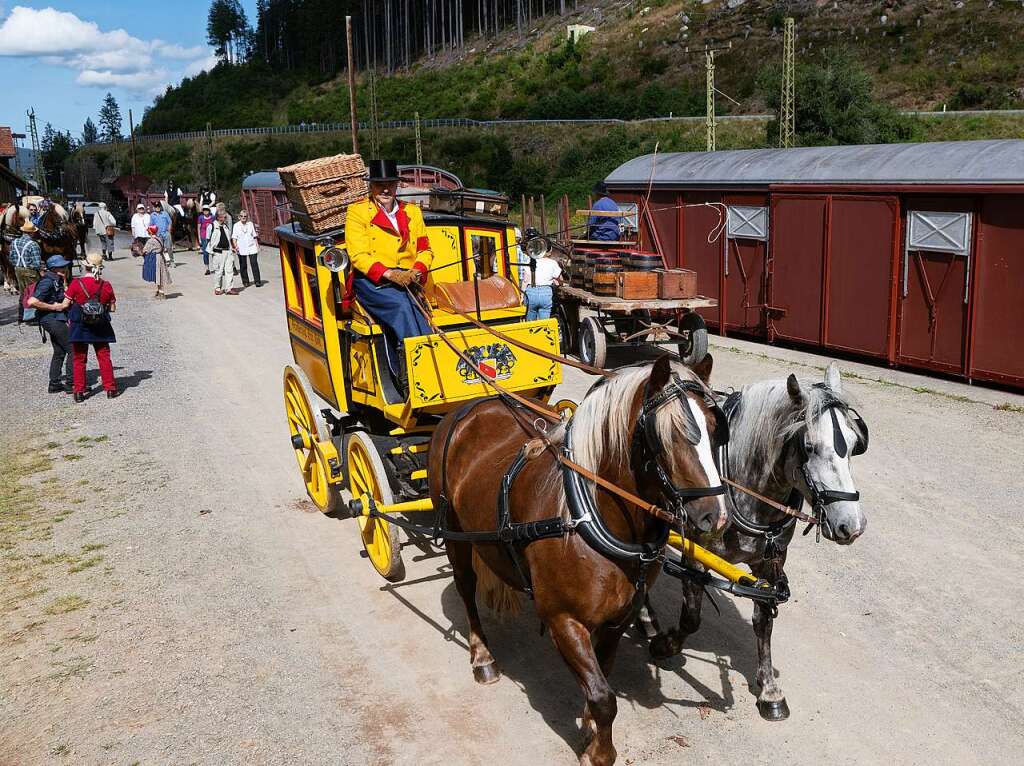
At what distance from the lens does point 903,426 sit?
10.0 m

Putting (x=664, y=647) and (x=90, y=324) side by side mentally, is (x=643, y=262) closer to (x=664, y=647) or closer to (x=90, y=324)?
(x=90, y=324)

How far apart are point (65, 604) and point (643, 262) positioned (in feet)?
27.9

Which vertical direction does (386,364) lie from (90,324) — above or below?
above

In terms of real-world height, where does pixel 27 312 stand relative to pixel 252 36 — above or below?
below

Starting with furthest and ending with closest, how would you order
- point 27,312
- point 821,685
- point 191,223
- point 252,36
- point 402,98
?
point 252,36, point 402,98, point 191,223, point 27,312, point 821,685

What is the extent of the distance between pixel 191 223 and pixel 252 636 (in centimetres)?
3176

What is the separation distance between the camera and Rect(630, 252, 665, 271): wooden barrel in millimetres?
12586

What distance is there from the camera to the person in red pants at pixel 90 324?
1156 centimetres

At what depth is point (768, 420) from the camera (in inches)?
180

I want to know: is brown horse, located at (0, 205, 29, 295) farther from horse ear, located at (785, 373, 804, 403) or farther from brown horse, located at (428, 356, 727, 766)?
horse ear, located at (785, 373, 804, 403)

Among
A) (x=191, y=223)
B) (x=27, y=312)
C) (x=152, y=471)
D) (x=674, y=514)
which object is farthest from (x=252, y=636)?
(x=191, y=223)

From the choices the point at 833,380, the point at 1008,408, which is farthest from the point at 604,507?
the point at 1008,408

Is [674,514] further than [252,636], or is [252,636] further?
[252,636]

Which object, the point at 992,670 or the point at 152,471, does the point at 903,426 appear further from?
the point at 152,471
